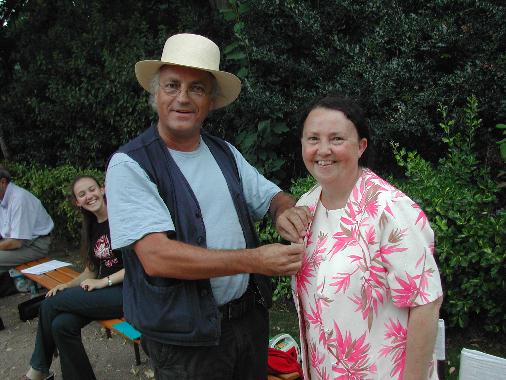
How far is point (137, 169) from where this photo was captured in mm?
1975

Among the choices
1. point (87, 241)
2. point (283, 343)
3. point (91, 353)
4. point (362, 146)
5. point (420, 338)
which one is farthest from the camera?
point (91, 353)

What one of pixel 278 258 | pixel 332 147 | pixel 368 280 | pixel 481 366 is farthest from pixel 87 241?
pixel 481 366

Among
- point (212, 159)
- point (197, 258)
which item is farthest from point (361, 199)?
point (212, 159)

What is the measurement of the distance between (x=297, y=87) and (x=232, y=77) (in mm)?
3718

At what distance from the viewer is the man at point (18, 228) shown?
586 centimetres

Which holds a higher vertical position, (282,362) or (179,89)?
(179,89)

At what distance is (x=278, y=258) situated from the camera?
1803 mm

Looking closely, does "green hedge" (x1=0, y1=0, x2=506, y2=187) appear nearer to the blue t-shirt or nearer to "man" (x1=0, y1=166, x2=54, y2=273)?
"man" (x1=0, y1=166, x2=54, y2=273)

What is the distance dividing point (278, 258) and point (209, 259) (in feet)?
0.85

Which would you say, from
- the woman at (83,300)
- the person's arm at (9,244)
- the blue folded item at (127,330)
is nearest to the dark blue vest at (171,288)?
the blue folded item at (127,330)

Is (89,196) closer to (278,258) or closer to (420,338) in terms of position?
(278,258)

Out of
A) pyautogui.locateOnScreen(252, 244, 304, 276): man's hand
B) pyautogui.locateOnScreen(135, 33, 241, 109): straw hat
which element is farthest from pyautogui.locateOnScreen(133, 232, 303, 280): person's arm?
pyautogui.locateOnScreen(135, 33, 241, 109): straw hat

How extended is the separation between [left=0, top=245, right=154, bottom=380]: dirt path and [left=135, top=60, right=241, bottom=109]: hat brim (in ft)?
8.75

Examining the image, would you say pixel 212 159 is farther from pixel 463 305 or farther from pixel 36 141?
pixel 36 141
